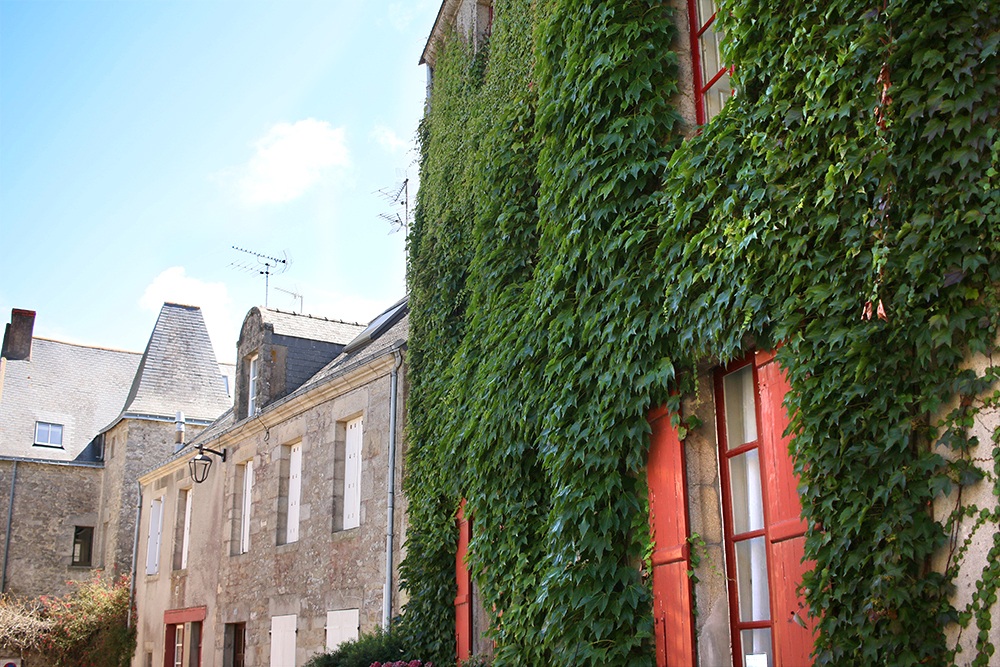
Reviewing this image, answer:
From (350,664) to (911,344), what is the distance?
597cm

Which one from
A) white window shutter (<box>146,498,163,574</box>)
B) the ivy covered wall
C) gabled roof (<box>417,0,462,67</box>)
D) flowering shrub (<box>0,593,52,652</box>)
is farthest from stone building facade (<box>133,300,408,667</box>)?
flowering shrub (<box>0,593,52,652</box>)

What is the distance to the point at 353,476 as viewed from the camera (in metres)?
10.5

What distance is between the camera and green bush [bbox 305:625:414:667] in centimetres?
792

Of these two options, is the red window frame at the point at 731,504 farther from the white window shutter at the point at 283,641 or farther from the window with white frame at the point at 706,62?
the white window shutter at the point at 283,641

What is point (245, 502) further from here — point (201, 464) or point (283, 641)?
point (283, 641)

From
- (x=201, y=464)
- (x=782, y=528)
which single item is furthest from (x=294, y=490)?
(x=782, y=528)

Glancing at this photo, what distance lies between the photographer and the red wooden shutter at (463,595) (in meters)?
7.53

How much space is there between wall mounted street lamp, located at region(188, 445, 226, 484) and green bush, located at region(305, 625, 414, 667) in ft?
20.2

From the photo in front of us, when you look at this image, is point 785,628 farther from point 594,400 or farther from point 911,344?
point 594,400

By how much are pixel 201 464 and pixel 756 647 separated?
38.2 ft

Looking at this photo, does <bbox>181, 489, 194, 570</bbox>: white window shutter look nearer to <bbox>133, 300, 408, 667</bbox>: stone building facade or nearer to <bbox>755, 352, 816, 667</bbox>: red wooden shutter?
<bbox>133, 300, 408, 667</bbox>: stone building facade

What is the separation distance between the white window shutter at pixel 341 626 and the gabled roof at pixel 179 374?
15.0 metres

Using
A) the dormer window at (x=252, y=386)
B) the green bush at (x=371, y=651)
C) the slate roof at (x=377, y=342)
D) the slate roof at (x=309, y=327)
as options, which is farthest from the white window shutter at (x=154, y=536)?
the green bush at (x=371, y=651)

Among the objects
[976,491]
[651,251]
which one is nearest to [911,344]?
[976,491]
